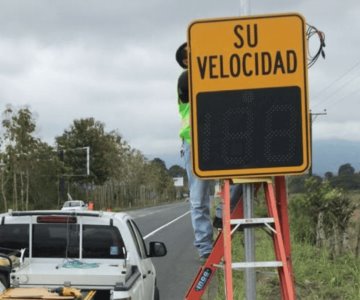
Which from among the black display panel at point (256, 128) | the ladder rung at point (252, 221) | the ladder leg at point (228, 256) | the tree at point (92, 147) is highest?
the tree at point (92, 147)

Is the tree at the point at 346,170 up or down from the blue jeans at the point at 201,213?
up

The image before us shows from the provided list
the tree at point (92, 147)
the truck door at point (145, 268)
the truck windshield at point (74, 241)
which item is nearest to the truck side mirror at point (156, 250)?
the truck door at point (145, 268)

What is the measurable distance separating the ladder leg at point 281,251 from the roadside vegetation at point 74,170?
1422 inches

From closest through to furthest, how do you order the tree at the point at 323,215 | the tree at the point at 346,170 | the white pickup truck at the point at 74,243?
the white pickup truck at the point at 74,243
the tree at the point at 323,215
the tree at the point at 346,170

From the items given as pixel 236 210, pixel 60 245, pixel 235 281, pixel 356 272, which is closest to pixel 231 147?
pixel 236 210

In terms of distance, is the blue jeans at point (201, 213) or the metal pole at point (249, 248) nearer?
the metal pole at point (249, 248)

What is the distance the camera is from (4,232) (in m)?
6.63

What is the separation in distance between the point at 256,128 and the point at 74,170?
5862 centimetres

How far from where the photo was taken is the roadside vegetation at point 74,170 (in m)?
40.3

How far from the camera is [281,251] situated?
3.53 m

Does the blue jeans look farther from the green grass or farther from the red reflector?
the red reflector

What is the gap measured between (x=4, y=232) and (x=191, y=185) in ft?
6.57

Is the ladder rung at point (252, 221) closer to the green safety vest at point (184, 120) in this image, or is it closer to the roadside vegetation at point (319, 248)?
the green safety vest at point (184, 120)

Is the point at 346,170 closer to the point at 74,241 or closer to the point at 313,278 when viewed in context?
the point at 313,278
